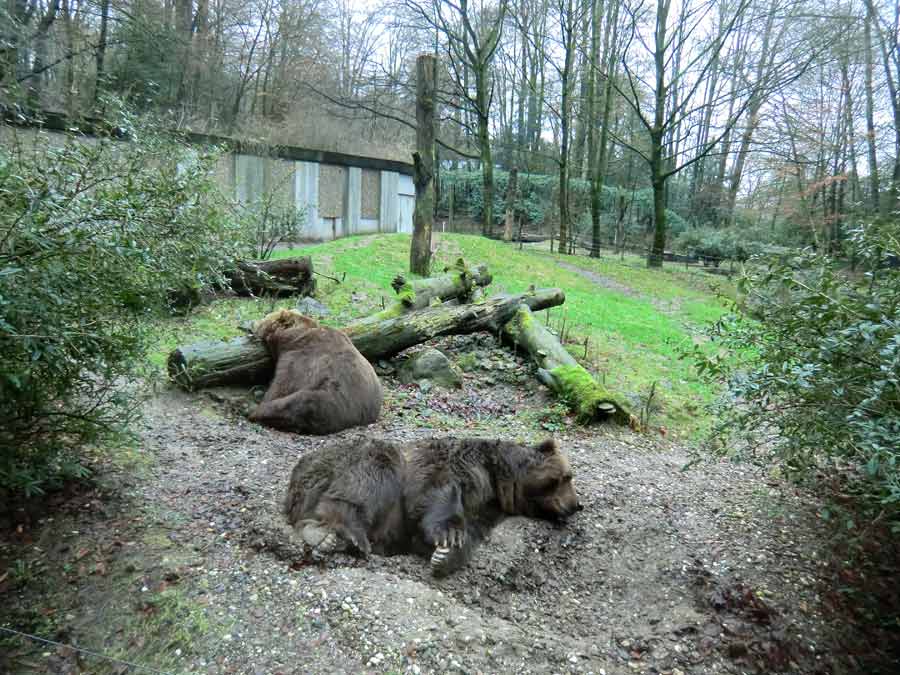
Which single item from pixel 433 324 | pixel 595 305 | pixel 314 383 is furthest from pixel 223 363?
pixel 595 305

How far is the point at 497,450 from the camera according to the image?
15.9 ft

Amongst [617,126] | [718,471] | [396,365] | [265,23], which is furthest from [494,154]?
[718,471]

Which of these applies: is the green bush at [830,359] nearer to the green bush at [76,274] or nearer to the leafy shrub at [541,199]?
the green bush at [76,274]

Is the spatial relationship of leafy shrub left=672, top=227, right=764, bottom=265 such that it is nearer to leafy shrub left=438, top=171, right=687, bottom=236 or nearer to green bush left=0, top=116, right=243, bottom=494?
leafy shrub left=438, top=171, right=687, bottom=236

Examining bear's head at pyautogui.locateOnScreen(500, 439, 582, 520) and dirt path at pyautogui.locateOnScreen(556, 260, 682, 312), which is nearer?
bear's head at pyautogui.locateOnScreen(500, 439, 582, 520)

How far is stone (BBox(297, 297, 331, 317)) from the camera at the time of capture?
33.3 feet

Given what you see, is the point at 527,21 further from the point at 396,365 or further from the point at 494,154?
the point at 396,365

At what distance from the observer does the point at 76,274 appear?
10.1ft

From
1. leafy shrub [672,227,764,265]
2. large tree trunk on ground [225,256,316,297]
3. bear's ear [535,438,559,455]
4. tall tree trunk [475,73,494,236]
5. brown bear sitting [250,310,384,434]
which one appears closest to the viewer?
bear's ear [535,438,559,455]

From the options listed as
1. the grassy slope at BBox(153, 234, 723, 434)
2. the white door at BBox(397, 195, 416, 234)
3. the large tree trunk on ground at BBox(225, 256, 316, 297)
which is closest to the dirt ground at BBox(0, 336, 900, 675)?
the grassy slope at BBox(153, 234, 723, 434)

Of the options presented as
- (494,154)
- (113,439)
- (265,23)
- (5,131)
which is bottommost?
(113,439)

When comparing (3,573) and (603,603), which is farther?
(603,603)

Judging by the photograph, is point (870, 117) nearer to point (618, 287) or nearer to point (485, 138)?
point (618, 287)

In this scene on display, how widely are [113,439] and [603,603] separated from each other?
3307mm
